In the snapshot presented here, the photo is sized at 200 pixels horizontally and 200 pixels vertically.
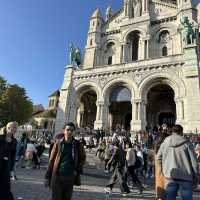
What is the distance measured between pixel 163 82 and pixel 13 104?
23286 millimetres

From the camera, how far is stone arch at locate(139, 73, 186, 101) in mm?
19891

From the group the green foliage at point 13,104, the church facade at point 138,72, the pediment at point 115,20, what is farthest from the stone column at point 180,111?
the green foliage at point 13,104

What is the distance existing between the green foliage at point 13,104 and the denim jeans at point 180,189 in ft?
110

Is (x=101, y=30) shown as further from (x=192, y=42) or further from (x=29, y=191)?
(x=29, y=191)

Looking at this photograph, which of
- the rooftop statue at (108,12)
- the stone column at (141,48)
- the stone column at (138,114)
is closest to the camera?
the stone column at (138,114)

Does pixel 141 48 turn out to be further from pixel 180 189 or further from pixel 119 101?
pixel 180 189

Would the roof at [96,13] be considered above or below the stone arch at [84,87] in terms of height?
above

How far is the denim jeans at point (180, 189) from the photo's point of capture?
3.73 m

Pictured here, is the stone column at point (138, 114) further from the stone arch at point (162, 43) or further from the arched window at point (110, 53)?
the arched window at point (110, 53)

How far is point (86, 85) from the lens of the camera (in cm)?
2469

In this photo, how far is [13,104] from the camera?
35.9m

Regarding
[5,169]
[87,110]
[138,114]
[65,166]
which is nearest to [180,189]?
[65,166]

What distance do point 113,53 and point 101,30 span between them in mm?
3877

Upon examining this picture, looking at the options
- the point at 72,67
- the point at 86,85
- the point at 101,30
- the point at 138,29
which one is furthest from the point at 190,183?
the point at 101,30
